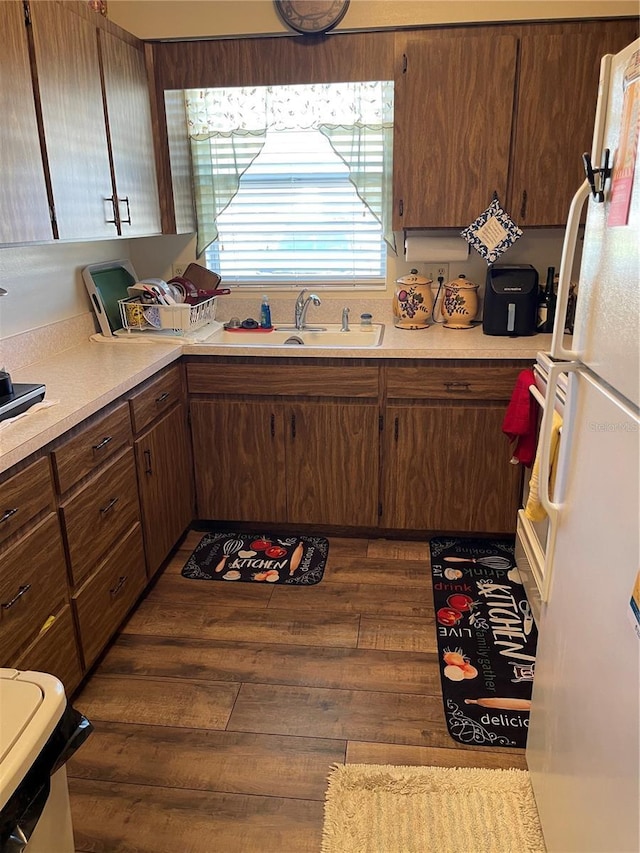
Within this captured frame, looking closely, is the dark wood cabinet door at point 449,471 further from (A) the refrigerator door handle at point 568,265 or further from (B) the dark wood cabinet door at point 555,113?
(A) the refrigerator door handle at point 568,265

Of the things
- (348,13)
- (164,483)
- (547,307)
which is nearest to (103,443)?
(164,483)

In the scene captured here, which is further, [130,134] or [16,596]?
[130,134]

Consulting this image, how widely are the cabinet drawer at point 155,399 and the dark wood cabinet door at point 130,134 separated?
2.05 ft

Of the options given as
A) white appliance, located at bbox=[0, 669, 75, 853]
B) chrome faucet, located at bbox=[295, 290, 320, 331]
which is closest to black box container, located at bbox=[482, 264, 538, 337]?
chrome faucet, located at bbox=[295, 290, 320, 331]

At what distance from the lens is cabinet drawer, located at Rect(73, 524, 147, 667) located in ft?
6.74

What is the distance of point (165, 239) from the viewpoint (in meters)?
3.38

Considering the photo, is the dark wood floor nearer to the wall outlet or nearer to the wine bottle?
the wine bottle

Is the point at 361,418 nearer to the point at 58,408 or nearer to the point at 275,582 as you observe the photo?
the point at 275,582

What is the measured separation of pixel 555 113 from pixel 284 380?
1.58 meters

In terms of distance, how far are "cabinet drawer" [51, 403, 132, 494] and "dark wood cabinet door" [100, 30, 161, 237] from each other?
0.89m

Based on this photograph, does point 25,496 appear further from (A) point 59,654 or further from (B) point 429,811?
(B) point 429,811

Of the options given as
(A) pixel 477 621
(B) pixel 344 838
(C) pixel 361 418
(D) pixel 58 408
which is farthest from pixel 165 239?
(B) pixel 344 838

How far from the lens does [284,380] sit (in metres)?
2.83

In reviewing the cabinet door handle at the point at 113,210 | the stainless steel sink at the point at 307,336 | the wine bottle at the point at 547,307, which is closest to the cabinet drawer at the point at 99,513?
the cabinet door handle at the point at 113,210
